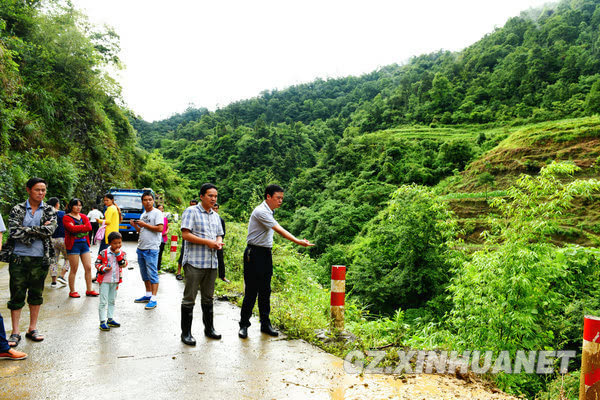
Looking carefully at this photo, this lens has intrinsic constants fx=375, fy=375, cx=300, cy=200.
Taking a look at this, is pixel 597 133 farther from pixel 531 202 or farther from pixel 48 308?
pixel 48 308

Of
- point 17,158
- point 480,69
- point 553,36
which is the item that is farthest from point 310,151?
point 17,158

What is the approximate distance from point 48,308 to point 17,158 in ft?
38.6

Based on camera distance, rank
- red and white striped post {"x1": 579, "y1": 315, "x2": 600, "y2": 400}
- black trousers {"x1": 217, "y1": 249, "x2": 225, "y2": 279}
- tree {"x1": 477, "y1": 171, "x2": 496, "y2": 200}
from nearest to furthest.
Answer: red and white striped post {"x1": 579, "y1": 315, "x2": 600, "y2": 400}, black trousers {"x1": 217, "y1": 249, "x2": 225, "y2": 279}, tree {"x1": 477, "y1": 171, "x2": 496, "y2": 200}

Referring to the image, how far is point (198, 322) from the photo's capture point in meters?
5.59

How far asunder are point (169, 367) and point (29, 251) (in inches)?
84.2

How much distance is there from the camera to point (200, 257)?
466 cm

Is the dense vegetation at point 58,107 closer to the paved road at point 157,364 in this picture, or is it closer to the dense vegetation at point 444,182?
the dense vegetation at point 444,182

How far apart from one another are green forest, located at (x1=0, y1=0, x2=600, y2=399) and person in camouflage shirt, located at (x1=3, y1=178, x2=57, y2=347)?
3.01 m

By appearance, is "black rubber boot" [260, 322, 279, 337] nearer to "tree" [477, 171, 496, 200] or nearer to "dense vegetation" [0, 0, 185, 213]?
"dense vegetation" [0, 0, 185, 213]

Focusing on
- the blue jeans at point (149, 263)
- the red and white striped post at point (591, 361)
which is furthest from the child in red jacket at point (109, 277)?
the red and white striped post at point (591, 361)

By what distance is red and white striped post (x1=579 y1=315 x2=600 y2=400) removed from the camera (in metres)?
2.62

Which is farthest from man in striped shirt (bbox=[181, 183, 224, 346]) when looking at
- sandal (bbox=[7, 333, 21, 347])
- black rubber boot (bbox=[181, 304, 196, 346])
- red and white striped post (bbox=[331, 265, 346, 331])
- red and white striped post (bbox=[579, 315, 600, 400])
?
red and white striped post (bbox=[579, 315, 600, 400])

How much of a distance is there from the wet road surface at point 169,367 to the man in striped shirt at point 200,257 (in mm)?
276

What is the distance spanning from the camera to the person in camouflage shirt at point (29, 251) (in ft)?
13.9
